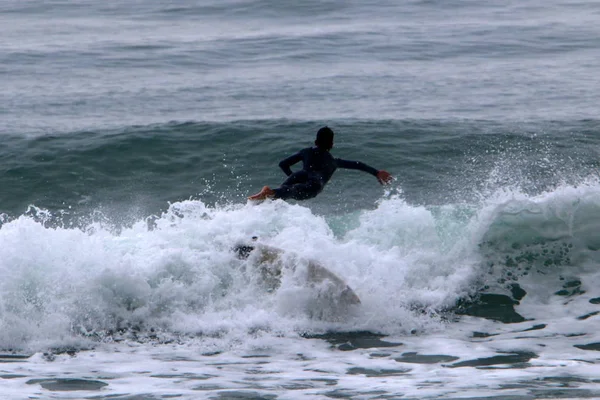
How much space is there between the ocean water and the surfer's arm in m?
0.84

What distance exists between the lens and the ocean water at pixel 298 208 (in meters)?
7.71

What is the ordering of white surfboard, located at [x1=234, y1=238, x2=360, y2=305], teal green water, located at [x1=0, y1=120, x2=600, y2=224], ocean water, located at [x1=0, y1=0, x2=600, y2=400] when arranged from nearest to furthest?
1. ocean water, located at [x1=0, y1=0, x2=600, y2=400]
2. white surfboard, located at [x1=234, y1=238, x2=360, y2=305]
3. teal green water, located at [x1=0, y1=120, x2=600, y2=224]

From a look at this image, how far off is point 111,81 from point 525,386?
14574 mm

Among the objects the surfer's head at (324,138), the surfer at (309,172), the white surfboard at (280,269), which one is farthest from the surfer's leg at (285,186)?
the white surfboard at (280,269)

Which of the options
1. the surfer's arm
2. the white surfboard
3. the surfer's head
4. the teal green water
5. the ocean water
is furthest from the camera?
the teal green water

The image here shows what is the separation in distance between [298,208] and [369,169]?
4.57ft

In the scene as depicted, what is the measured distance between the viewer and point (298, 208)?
10.7 m

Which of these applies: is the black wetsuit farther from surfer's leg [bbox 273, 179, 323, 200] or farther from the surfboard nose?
the surfboard nose

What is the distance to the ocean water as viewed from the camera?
7.71m

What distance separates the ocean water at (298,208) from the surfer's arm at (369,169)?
2.75ft

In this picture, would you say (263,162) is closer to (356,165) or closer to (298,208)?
(298,208)

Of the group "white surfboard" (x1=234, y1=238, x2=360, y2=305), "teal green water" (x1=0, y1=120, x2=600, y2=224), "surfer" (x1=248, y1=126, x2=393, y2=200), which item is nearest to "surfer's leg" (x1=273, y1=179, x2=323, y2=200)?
"surfer" (x1=248, y1=126, x2=393, y2=200)

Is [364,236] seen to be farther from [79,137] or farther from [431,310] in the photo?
[79,137]

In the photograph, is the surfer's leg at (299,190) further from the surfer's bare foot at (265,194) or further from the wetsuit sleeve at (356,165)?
the wetsuit sleeve at (356,165)
